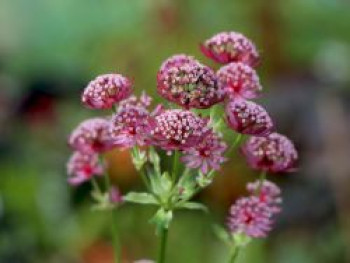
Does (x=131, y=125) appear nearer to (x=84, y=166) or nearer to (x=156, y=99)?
(x=84, y=166)

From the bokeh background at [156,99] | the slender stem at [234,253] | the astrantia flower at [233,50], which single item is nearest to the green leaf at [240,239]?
the slender stem at [234,253]

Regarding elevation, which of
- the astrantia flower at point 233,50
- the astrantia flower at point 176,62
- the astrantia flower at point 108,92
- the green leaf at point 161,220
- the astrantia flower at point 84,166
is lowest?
the green leaf at point 161,220

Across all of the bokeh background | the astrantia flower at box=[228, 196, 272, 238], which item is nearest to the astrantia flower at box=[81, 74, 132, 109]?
the astrantia flower at box=[228, 196, 272, 238]

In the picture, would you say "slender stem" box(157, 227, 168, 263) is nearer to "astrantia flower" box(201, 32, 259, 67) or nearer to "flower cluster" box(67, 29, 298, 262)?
"flower cluster" box(67, 29, 298, 262)

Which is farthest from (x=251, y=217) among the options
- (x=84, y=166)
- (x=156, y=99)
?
(x=156, y=99)

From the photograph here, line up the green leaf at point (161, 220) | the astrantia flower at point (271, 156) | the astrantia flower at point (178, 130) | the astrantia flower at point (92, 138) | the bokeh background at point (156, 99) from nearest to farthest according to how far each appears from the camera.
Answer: the astrantia flower at point (178, 130), the green leaf at point (161, 220), the astrantia flower at point (271, 156), the astrantia flower at point (92, 138), the bokeh background at point (156, 99)

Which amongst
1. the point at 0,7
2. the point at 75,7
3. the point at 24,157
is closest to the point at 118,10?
the point at 75,7

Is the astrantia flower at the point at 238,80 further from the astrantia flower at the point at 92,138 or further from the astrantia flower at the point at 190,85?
the astrantia flower at the point at 92,138

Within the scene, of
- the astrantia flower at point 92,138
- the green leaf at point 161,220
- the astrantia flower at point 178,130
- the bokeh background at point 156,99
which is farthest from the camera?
the bokeh background at point 156,99
